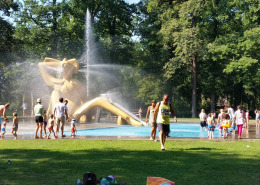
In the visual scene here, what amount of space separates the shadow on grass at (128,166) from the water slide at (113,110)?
13608mm

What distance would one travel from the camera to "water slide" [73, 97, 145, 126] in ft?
76.9

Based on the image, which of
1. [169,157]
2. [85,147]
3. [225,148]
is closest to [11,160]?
[85,147]

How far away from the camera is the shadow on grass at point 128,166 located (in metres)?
6.17

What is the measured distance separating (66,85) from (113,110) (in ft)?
14.2

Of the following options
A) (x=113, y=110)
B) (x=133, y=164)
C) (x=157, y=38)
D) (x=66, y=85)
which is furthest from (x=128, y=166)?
(x=157, y=38)

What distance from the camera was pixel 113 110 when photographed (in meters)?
24.1

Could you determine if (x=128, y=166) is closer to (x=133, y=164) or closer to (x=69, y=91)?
(x=133, y=164)

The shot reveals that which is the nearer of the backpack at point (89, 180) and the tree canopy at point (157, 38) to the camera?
the backpack at point (89, 180)

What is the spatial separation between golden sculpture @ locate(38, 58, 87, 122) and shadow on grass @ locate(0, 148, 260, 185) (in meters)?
15.7

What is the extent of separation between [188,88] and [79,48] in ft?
59.5

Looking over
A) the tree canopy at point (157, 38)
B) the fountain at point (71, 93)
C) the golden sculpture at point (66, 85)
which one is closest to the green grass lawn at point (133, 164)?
the fountain at point (71, 93)

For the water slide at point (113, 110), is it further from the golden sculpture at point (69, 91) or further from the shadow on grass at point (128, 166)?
the shadow on grass at point (128, 166)

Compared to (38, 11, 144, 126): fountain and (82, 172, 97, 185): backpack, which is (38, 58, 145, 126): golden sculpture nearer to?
(38, 11, 144, 126): fountain

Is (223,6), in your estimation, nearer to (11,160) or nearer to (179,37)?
(179,37)
